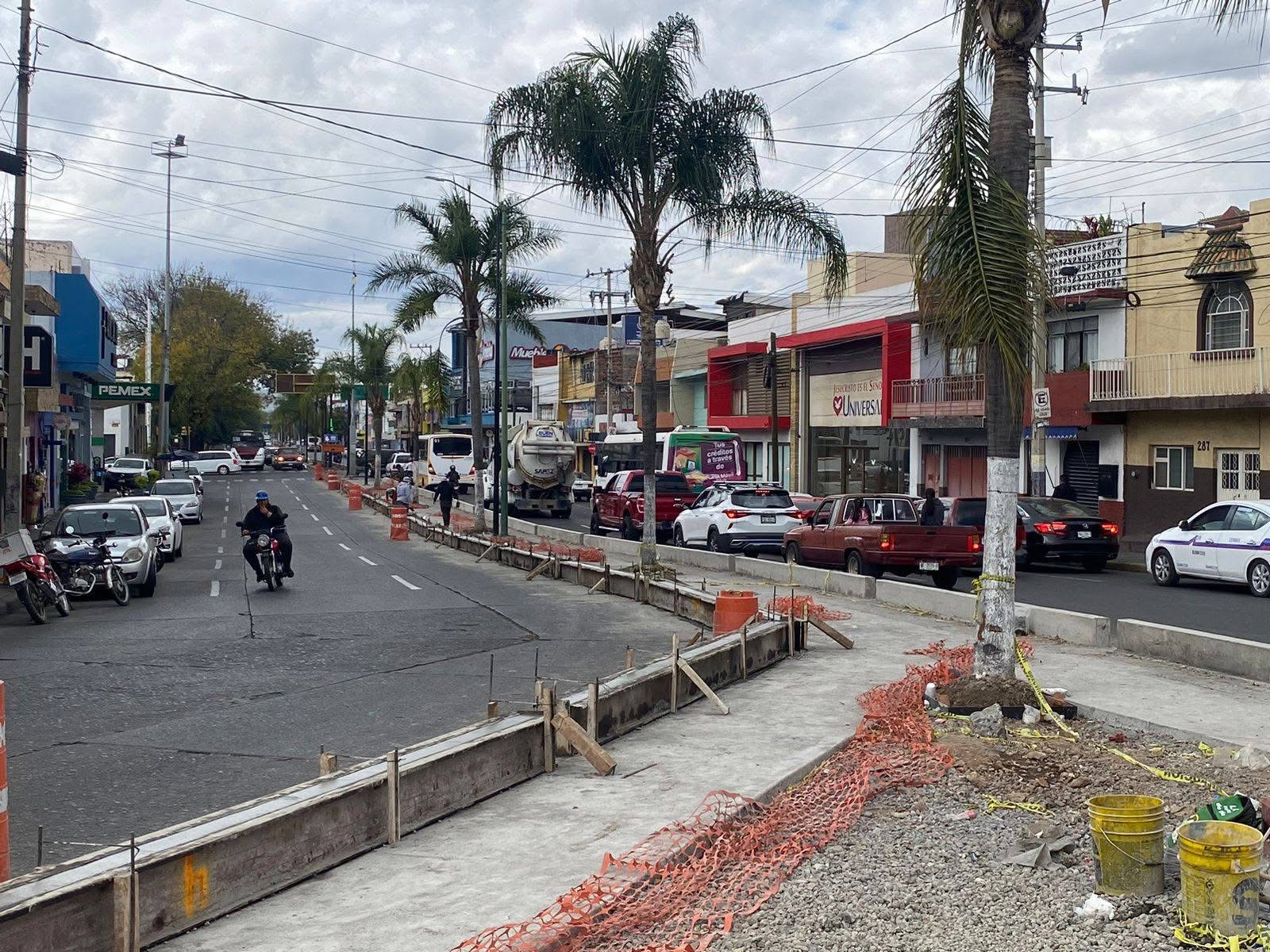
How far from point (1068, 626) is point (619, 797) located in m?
8.76

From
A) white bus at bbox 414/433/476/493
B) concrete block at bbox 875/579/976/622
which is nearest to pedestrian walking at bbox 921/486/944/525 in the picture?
concrete block at bbox 875/579/976/622

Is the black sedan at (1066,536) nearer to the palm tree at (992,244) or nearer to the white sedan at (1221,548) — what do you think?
the white sedan at (1221,548)

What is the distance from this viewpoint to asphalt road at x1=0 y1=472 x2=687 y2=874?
331 inches

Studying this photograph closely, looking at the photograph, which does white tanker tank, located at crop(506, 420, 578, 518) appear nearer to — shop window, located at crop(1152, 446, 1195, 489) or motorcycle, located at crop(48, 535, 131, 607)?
shop window, located at crop(1152, 446, 1195, 489)

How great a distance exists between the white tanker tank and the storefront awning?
62.3 ft

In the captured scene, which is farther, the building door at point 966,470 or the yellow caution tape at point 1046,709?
the building door at point 966,470

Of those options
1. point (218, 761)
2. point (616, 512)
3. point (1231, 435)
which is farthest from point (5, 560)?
point (1231, 435)

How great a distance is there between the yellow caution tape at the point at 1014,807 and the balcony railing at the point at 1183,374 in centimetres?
2518

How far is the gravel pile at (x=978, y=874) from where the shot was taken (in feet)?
18.2

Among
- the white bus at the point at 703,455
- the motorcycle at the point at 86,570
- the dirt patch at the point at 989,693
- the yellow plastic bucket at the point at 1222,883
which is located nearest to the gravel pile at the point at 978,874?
the yellow plastic bucket at the point at 1222,883

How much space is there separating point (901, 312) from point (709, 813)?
39.9 metres

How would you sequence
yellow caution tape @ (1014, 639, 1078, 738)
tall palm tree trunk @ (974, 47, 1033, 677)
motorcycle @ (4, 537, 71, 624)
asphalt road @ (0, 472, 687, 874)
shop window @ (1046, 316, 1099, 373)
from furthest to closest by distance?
shop window @ (1046, 316, 1099, 373)
motorcycle @ (4, 537, 71, 624)
tall palm tree trunk @ (974, 47, 1033, 677)
yellow caution tape @ (1014, 639, 1078, 738)
asphalt road @ (0, 472, 687, 874)

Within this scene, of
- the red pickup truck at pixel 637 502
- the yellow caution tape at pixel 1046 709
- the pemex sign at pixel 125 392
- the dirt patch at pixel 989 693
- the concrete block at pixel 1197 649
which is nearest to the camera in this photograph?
the yellow caution tape at pixel 1046 709

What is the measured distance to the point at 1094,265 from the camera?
34.6 m
